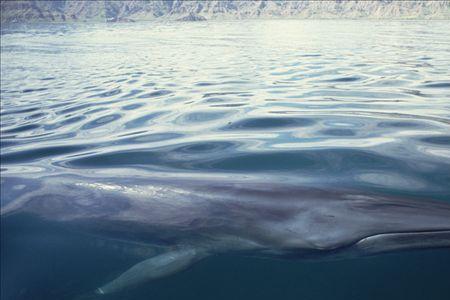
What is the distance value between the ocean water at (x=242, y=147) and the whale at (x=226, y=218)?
167 millimetres

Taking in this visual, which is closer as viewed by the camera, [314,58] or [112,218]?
[112,218]

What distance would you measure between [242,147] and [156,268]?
3970mm

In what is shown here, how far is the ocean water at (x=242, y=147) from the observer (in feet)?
13.1

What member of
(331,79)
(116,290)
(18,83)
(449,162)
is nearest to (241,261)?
(116,290)

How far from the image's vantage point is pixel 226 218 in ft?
16.3

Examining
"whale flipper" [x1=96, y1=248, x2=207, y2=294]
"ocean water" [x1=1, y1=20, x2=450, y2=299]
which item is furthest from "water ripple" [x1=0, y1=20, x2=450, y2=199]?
"whale flipper" [x1=96, y1=248, x2=207, y2=294]

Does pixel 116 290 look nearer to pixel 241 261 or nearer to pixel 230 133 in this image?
pixel 241 261

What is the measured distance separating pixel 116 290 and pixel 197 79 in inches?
563

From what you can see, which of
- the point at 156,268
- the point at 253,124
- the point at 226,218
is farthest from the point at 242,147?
the point at 156,268

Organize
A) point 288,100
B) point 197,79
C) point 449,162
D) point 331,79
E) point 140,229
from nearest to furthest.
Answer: point 140,229 → point 449,162 → point 288,100 → point 331,79 → point 197,79

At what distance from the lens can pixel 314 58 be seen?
22750 mm

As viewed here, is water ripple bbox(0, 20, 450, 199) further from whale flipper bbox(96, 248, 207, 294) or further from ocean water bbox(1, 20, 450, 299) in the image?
whale flipper bbox(96, 248, 207, 294)

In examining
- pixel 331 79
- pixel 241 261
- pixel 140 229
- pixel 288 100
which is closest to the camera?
pixel 241 261

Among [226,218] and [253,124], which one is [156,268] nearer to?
[226,218]
